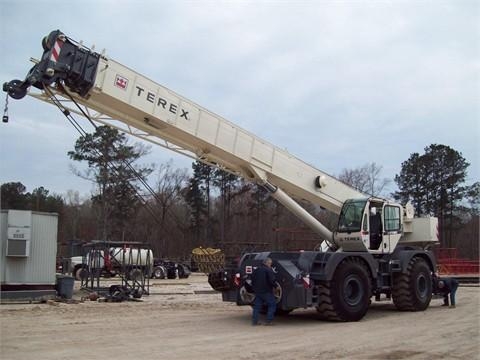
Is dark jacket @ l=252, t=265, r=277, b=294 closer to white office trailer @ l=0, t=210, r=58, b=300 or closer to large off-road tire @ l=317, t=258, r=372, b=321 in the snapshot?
large off-road tire @ l=317, t=258, r=372, b=321

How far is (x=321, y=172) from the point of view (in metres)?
16.0

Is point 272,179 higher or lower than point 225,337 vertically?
higher

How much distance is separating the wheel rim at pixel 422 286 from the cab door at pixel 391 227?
44.5 inches

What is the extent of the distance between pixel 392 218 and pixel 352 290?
3.23 metres

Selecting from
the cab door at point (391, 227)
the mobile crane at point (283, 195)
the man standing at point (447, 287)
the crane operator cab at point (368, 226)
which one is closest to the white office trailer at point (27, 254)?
the mobile crane at point (283, 195)

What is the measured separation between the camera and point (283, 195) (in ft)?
50.3

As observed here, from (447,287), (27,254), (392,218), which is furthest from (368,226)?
(27,254)

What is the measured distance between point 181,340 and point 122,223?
4840 cm

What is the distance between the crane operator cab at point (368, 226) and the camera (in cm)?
1498

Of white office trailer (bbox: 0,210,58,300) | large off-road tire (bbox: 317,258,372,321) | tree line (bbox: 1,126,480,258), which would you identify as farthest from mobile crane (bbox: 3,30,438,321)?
tree line (bbox: 1,126,480,258)

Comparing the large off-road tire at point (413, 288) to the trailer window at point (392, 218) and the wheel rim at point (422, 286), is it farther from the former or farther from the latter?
the trailer window at point (392, 218)

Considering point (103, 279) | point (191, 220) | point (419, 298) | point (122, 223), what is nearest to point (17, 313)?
point (419, 298)

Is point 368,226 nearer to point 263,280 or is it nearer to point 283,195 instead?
point 283,195

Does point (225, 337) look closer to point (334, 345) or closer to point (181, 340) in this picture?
point (181, 340)
